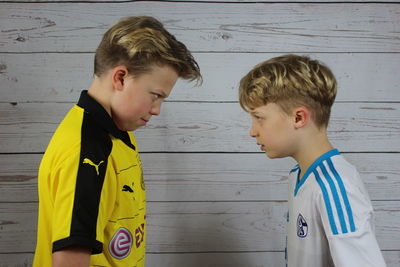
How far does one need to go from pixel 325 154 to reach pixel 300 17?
0.45 meters

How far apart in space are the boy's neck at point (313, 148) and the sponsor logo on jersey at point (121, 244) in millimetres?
355

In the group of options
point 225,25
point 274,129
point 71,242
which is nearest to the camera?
point 71,242

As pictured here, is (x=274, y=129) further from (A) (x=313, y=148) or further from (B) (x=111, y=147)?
(B) (x=111, y=147)

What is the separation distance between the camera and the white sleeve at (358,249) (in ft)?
1.92

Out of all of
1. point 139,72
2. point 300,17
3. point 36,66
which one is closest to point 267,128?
point 139,72

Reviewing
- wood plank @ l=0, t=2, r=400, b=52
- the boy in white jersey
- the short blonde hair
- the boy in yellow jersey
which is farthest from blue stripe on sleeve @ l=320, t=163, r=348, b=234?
wood plank @ l=0, t=2, r=400, b=52

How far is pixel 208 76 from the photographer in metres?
0.98

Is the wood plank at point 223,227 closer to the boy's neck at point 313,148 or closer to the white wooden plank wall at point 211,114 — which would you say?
the white wooden plank wall at point 211,114

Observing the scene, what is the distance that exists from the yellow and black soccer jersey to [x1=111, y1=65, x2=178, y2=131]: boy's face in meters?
0.03

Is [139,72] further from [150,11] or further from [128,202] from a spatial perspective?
[150,11]

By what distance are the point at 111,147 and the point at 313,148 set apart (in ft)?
1.23

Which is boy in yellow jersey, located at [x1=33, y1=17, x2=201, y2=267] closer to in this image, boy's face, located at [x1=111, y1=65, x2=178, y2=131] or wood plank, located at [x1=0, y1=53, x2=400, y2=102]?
boy's face, located at [x1=111, y1=65, x2=178, y2=131]

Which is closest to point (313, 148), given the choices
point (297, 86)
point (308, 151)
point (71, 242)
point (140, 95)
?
point (308, 151)

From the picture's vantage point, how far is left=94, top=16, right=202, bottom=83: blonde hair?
639 millimetres
